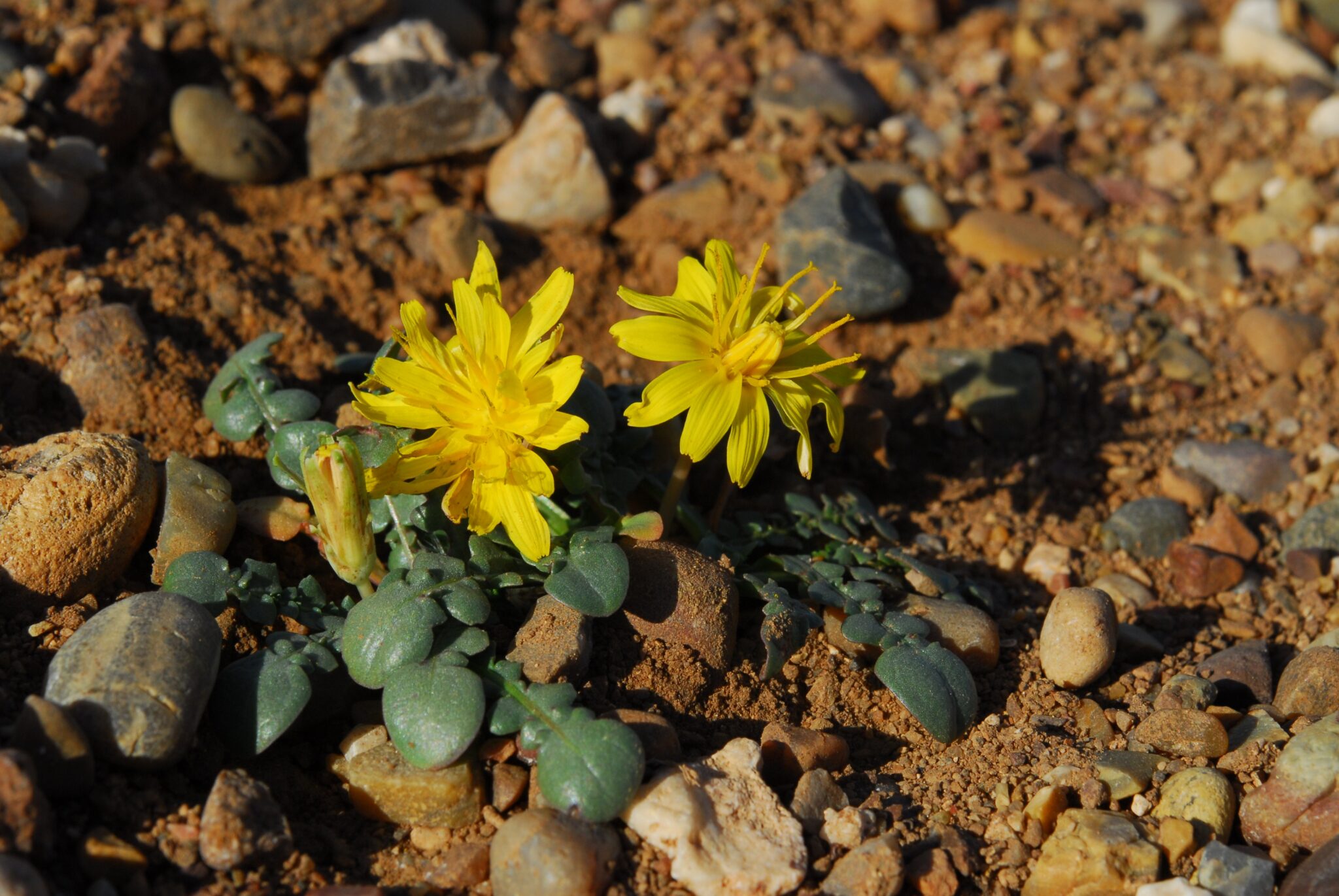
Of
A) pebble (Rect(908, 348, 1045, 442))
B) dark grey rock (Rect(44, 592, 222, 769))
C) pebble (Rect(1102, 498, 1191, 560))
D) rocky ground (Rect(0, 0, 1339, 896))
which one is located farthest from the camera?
pebble (Rect(908, 348, 1045, 442))

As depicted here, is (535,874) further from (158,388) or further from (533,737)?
(158,388)

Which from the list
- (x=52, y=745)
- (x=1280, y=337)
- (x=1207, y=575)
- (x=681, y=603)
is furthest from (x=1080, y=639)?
(x=52, y=745)

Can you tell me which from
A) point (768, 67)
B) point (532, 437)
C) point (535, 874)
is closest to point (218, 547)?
point (532, 437)

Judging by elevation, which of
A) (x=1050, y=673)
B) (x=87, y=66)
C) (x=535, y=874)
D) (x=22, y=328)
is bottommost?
(x=1050, y=673)

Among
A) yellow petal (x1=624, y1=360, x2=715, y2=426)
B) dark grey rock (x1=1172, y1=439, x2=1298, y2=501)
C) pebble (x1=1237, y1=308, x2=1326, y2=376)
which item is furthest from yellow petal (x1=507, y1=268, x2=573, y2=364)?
pebble (x1=1237, y1=308, x2=1326, y2=376)

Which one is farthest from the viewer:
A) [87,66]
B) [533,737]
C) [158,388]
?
[87,66]

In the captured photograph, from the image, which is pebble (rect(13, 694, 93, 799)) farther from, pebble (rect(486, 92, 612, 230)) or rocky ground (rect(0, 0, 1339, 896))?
pebble (rect(486, 92, 612, 230))
